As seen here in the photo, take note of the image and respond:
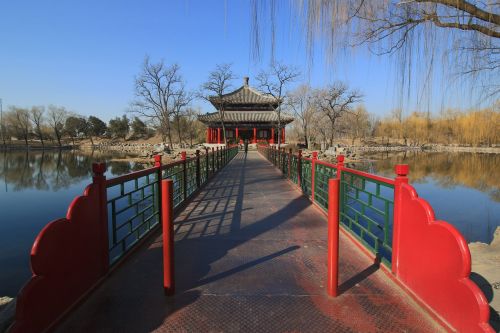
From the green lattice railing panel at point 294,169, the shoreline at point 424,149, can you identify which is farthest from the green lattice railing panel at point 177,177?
the shoreline at point 424,149

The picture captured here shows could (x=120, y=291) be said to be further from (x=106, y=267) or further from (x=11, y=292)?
(x=11, y=292)

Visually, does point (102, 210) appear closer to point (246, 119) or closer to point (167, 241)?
point (167, 241)

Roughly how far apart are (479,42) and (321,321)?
8.91ft

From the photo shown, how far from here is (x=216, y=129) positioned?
42.4 m

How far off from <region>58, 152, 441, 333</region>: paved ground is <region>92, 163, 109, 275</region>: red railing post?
19cm

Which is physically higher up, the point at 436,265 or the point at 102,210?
the point at 102,210

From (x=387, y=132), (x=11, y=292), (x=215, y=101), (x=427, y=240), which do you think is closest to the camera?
(x=427, y=240)

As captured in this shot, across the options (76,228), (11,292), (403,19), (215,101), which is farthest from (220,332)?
(215,101)

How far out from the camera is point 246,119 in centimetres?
4109

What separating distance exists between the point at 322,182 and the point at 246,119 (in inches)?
1388

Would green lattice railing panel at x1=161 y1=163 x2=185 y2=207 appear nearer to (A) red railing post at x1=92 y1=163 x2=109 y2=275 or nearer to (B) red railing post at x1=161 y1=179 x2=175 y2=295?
(A) red railing post at x1=92 y1=163 x2=109 y2=275

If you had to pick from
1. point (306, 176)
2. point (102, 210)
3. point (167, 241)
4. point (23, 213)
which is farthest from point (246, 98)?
point (167, 241)

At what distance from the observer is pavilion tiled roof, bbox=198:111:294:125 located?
40.6 metres

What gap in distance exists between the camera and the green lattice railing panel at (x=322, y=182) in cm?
628
